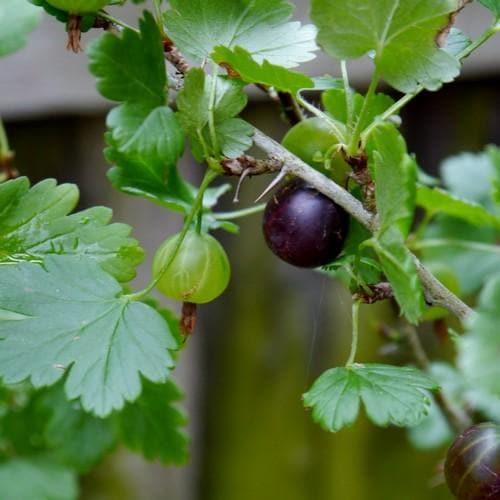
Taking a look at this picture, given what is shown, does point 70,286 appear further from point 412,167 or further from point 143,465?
point 143,465

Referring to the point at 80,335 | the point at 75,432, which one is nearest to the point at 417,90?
the point at 80,335

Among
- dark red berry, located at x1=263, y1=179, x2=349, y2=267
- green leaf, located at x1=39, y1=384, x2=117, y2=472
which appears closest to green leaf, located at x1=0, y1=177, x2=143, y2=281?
dark red berry, located at x1=263, y1=179, x2=349, y2=267

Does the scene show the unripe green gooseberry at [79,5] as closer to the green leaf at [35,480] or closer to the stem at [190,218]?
the stem at [190,218]

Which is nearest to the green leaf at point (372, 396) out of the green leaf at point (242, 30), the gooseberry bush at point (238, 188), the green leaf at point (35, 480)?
the gooseberry bush at point (238, 188)

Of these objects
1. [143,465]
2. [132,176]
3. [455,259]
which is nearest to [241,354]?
[143,465]

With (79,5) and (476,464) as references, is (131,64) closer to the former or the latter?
(79,5)

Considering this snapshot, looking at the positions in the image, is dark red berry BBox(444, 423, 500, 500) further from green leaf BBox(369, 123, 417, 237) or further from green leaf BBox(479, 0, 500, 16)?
green leaf BBox(479, 0, 500, 16)
